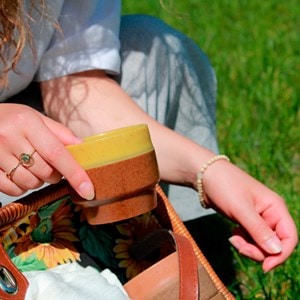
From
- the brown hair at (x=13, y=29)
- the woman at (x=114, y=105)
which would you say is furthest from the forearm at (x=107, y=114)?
Result: the brown hair at (x=13, y=29)

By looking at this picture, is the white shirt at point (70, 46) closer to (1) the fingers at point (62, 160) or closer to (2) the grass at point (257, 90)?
(2) the grass at point (257, 90)

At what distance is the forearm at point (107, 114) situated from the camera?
1463 mm

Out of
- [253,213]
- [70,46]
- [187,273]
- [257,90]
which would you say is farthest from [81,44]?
[257,90]

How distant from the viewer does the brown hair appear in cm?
133

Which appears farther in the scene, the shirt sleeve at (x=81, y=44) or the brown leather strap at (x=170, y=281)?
the shirt sleeve at (x=81, y=44)

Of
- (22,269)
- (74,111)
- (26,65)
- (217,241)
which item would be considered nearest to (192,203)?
(217,241)

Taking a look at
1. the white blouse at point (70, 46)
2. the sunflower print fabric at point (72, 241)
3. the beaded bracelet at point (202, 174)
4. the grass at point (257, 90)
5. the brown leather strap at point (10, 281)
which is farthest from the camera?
the grass at point (257, 90)

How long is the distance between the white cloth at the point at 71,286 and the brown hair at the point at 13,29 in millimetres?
396

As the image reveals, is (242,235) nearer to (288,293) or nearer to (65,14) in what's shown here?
(288,293)

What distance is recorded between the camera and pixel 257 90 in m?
2.54

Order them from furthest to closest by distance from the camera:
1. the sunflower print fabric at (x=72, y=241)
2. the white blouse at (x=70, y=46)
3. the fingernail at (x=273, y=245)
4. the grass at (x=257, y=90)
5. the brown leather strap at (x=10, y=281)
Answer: the grass at (x=257, y=90) → the white blouse at (x=70, y=46) → the fingernail at (x=273, y=245) → the sunflower print fabric at (x=72, y=241) → the brown leather strap at (x=10, y=281)

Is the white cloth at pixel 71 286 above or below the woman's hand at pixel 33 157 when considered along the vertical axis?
below

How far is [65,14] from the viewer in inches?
61.4

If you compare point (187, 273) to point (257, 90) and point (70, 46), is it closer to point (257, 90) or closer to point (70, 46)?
point (70, 46)
